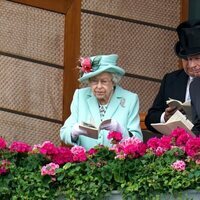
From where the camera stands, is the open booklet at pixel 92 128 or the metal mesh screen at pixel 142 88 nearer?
the open booklet at pixel 92 128

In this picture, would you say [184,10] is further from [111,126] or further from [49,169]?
[49,169]

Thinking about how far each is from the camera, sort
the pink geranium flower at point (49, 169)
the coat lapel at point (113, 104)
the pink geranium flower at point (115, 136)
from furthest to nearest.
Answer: the coat lapel at point (113, 104) < the pink geranium flower at point (115, 136) < the pink geranium flower at point (49, 169)

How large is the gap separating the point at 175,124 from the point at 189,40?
88 centimetres

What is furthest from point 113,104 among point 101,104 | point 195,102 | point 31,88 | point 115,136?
point 31,88

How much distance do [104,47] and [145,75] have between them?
435 mm

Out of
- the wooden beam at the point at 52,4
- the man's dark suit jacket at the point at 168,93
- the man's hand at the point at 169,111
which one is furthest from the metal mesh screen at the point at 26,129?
the man's hand at the point at 169,111

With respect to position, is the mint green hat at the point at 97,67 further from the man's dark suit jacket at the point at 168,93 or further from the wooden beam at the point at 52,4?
the wooden beam at the point at 52,4

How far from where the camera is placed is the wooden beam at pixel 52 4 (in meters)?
10.8

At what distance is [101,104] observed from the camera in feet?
29.7

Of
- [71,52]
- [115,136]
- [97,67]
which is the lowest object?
[115,136]

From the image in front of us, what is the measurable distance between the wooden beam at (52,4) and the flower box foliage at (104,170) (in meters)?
2.95

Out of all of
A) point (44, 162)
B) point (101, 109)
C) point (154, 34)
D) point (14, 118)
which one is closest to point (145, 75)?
point (154, 34)

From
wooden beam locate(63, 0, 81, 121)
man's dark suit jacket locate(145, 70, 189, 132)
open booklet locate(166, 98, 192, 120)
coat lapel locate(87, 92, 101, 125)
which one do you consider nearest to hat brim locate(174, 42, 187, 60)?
man's dark suit jacket locate(145, 70, 189, 132)

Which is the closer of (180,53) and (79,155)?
(79,155)
